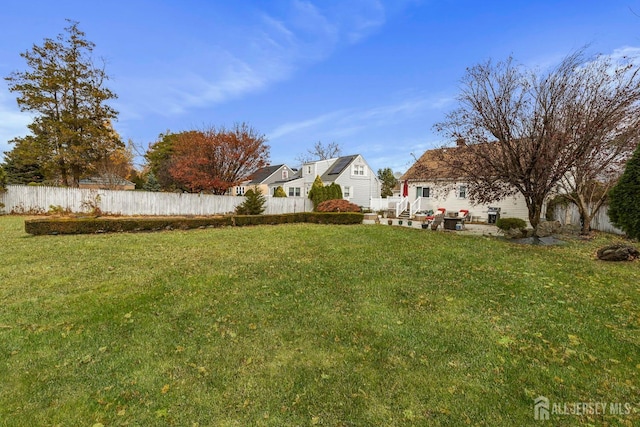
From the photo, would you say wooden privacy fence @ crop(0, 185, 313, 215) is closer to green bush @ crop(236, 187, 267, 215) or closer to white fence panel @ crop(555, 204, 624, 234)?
green bush @ crop(236, 187, 267, 215)

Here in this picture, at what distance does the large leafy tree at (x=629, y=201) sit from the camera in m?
6.05

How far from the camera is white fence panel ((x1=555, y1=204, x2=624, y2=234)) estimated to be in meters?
13.7

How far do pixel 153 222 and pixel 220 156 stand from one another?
1275 cm

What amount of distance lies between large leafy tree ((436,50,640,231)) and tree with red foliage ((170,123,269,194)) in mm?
18005

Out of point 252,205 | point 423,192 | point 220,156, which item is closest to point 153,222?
point 252,205

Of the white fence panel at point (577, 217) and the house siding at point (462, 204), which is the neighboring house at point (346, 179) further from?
the white fence panel at point (577, 217)

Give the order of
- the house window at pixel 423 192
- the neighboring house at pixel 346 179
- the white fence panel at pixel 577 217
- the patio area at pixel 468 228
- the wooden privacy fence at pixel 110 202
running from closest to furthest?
the patio area at pixel 468 228
the white fence panel at pixel 577 217
the wooden privacy fence at pixel 110 202
the house window at pixel 423 192
the neighboring house at pixel 346 179

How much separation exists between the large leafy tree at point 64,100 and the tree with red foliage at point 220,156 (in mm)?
6259

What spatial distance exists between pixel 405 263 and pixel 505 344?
3.50 metres

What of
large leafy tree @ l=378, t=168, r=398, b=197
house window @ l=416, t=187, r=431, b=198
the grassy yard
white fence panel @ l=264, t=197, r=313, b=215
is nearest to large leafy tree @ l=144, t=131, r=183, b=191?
white fence panel @ l=264, t=197, r=313, b=215

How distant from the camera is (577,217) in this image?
15.9m

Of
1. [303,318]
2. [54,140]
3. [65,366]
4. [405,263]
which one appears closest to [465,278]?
[405,263]

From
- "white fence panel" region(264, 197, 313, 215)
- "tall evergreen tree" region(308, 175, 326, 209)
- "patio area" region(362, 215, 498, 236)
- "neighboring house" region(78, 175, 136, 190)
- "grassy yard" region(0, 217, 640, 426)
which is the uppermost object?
"neighboring house" region(78, 175, 136, 190)

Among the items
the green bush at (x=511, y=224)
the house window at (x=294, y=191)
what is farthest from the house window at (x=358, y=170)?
the green bush at (x=511, y=224)
